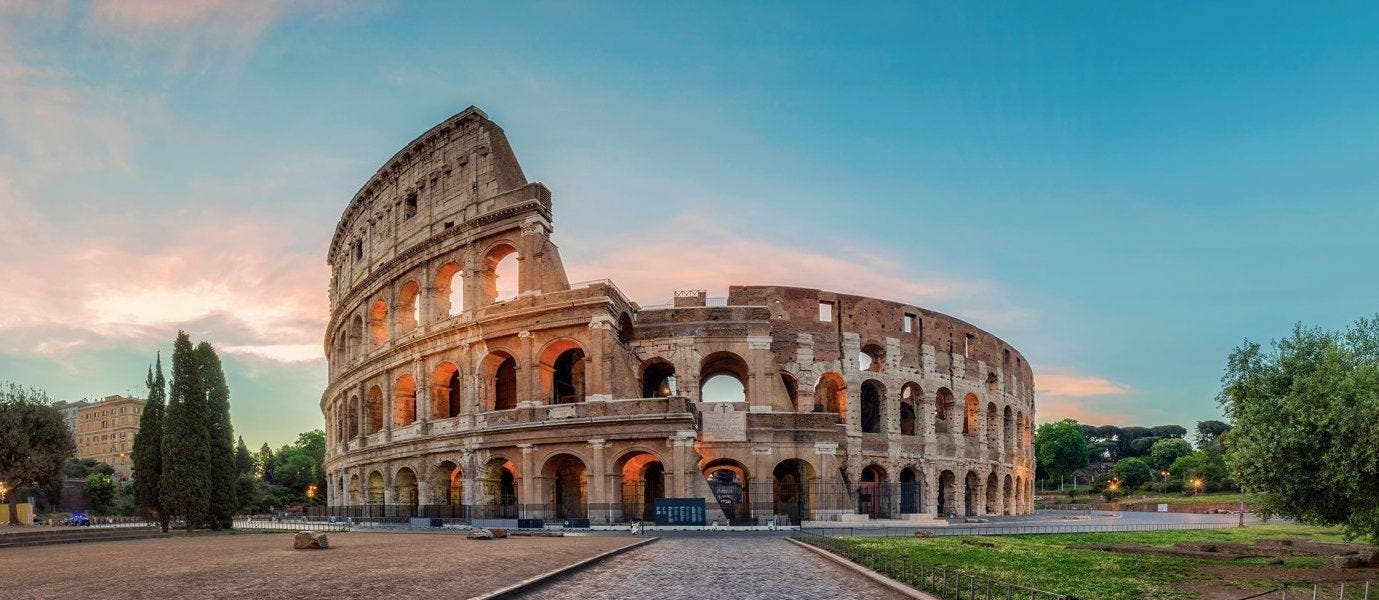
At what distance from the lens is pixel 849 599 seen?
12430 millimetres

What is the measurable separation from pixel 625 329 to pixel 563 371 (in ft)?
15.4

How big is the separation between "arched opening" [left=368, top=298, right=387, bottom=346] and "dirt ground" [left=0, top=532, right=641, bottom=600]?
950 inches

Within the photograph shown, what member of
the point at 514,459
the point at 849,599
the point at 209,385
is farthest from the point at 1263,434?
the point at 209,385

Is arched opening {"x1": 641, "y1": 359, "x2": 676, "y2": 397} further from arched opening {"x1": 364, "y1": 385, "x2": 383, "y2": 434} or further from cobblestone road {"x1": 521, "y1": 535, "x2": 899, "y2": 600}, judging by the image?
cobblestone road {"x1": 521, "y1": 535, "x2": 899, "y2": 600}

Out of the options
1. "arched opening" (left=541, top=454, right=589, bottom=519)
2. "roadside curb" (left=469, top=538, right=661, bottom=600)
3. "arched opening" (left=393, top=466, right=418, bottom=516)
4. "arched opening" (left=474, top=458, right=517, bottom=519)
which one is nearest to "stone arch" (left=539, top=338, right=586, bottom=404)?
"arched opening" (left=541, top=454, right=589, bottom=519)

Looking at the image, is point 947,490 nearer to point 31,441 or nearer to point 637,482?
point 637,482

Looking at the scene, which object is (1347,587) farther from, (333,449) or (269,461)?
(269,461)

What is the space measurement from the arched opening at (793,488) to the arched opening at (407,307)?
69.2ft

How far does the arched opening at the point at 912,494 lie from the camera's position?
47000 mm

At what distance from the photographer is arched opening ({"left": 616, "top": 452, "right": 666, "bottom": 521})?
36.1 metres

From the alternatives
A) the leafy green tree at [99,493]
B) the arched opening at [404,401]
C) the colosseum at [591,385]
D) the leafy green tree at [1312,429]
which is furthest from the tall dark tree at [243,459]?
the leafy green tree at [1312,429]

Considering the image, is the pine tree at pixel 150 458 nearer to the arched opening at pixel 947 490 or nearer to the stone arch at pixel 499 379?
the stone arch at pixel 499 379

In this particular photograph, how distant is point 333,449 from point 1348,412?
51887mm

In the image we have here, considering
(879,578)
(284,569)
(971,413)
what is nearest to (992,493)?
(971,413)
